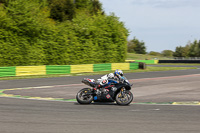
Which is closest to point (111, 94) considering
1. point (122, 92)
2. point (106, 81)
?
point (122, 92)

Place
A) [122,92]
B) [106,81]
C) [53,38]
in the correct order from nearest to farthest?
[122,92] → [106,81] → [53,38]

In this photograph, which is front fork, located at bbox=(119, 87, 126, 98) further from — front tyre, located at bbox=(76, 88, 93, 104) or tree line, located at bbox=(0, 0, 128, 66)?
tree line, located at bbox=(0, 0, 128, 66)

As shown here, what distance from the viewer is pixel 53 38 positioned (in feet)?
103

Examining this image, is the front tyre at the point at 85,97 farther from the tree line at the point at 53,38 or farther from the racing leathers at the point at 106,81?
the tree line at the point at 53,38

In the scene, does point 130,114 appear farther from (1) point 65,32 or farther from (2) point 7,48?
(1) point 65,32

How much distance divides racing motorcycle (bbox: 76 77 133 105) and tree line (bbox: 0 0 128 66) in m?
17.7

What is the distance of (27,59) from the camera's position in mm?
28844

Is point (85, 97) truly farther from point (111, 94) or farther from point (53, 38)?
point (53, 38)

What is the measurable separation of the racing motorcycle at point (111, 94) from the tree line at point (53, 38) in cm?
1773

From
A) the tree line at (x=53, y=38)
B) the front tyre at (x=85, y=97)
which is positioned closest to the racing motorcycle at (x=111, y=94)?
the front tyre at (x=85, y=97)

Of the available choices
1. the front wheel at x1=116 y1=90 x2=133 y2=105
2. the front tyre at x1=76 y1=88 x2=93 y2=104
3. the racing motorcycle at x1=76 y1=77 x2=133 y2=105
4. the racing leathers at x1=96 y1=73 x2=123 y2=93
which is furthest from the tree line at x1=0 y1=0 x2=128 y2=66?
the front wheel at x1=116 y1=90 x2=133 y2=105

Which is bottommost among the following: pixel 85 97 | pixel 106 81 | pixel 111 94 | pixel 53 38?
pixel 85 97

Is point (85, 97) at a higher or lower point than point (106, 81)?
lower

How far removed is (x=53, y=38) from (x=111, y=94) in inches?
831
